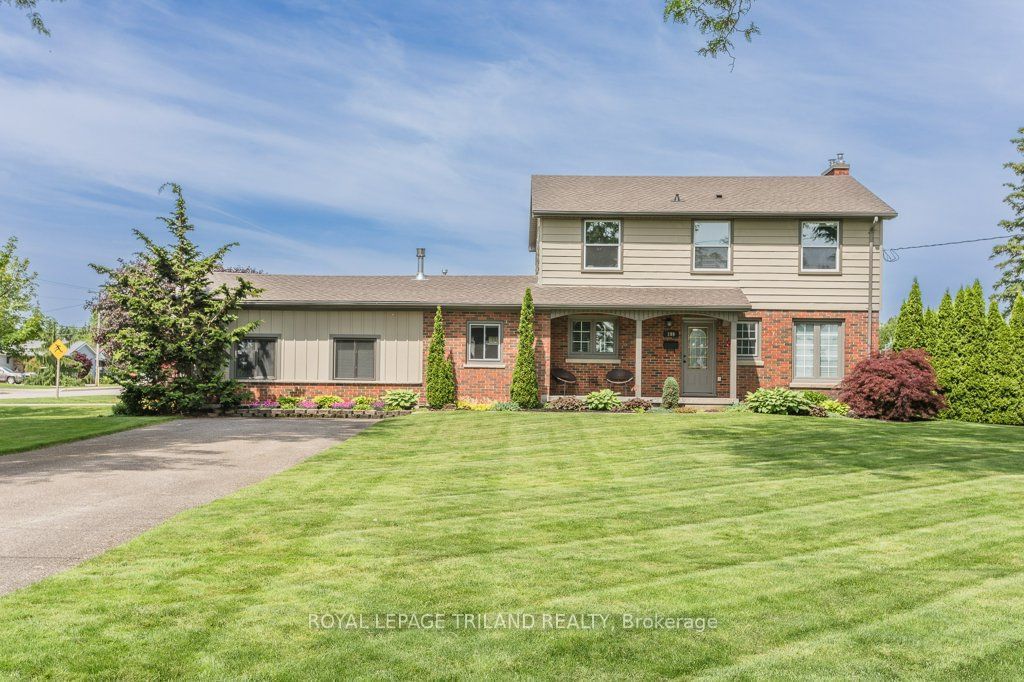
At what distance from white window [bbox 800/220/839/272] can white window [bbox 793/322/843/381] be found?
1.83 metres

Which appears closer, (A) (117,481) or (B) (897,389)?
(A) (117,481)

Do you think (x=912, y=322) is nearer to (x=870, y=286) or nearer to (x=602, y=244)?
(x=870, y=286)

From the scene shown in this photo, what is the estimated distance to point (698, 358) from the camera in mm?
22922

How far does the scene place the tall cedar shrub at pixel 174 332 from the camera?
2017 centimetres

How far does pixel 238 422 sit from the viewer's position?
1842 cm

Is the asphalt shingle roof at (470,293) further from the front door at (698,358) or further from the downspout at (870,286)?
the downspout at (870,286)

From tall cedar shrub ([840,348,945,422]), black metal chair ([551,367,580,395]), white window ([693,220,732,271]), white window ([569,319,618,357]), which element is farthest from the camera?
white window ([693,220,732,271])

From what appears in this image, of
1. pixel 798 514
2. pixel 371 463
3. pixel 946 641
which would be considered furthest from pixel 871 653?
pixel 371 463

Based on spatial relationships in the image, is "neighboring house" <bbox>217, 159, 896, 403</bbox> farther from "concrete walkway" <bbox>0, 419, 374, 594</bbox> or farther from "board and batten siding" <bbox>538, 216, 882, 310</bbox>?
"concrete walkway" <bbox>0, 419, 374, 594</bbox>

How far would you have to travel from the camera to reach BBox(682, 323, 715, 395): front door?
2277 cm

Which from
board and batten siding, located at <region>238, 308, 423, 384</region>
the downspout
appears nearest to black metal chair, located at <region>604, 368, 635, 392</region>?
board and batten siding, located at <region>238, 308, 423, 384</region>

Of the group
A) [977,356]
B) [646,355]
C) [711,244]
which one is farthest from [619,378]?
[977,356]

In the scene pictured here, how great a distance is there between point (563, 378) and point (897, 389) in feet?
29.1

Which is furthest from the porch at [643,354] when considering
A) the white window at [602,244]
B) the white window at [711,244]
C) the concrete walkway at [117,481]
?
the concrete walkway at [117,481]
